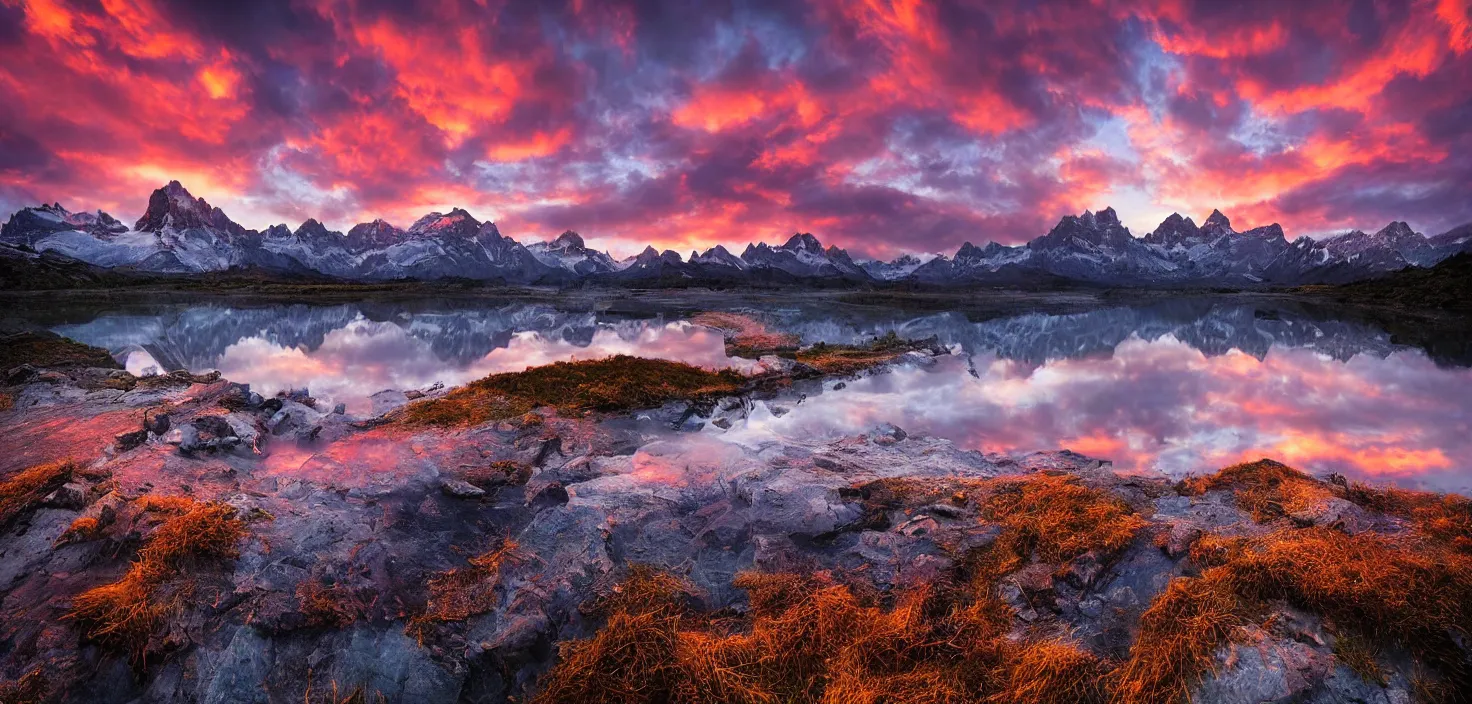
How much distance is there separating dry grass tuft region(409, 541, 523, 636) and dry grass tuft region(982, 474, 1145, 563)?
20.9ft

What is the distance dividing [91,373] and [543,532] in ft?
73.6

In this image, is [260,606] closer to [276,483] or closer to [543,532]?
[543,532]

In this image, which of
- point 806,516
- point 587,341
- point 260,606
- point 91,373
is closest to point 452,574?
point 260,606

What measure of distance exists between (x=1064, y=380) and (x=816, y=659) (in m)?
18.0

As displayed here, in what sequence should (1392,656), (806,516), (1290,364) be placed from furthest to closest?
(1290,364) → (806,516) → (1392,656)

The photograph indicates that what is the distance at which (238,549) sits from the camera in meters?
6.74

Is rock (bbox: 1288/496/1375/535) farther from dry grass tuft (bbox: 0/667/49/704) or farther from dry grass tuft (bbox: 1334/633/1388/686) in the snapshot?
dry grass tuft (bbox: 0/667/49/704)

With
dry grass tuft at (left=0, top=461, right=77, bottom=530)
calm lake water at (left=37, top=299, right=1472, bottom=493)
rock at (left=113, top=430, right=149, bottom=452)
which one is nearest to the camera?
dry grass tuft at (left=0, top=461, right=77, bottom=530)

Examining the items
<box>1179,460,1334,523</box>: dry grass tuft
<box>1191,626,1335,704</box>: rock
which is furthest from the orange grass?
<box>1179,460,1334,523</box>: dry grass tuft

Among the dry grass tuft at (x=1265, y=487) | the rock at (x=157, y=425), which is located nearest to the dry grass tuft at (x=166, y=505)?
the rock at (x=157, y=425)

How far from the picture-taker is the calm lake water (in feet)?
40.6

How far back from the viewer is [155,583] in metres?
5.86

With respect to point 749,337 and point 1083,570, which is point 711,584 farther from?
point 749,337

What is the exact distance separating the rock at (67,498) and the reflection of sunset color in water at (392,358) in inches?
341
